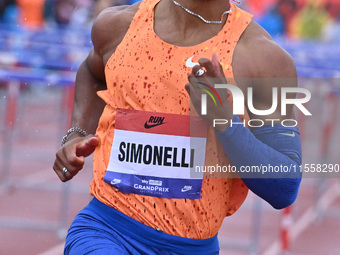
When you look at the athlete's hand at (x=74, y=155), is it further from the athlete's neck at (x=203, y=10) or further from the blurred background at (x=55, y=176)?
the blurred background at (x=55, y=176)

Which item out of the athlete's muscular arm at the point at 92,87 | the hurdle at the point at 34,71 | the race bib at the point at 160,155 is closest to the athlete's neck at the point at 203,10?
the athlete's muscular arm at the point at 92,87

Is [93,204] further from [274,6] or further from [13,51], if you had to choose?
[274,6]

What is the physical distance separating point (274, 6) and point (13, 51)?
41.3 ft

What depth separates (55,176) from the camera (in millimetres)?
9133

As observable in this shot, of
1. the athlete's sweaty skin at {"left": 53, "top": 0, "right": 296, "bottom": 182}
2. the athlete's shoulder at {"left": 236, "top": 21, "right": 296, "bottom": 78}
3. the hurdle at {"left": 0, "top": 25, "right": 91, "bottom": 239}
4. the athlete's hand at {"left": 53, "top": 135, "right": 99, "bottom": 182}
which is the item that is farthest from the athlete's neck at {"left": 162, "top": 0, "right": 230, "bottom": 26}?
the hurdle at {"left": 0, "top": 25, "right": 91, "bottom": 239}

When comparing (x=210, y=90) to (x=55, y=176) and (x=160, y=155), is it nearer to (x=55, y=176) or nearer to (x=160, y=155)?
(x=160, y=155)

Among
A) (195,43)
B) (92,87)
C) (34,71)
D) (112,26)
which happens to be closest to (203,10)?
(195,43)

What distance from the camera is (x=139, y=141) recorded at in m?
2.62

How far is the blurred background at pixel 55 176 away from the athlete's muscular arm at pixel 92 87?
2697mm

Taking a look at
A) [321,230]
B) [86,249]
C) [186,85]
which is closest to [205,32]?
[186,85]

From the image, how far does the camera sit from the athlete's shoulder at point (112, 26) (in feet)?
9.16

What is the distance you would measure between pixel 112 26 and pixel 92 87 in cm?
37

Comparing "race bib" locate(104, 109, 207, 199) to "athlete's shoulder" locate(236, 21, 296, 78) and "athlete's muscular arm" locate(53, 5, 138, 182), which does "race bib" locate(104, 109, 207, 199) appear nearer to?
"athlete's muscular arm" locate(53, 5, 138, 182)

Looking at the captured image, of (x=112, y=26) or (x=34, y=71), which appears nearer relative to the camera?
(x=112, y=26)
